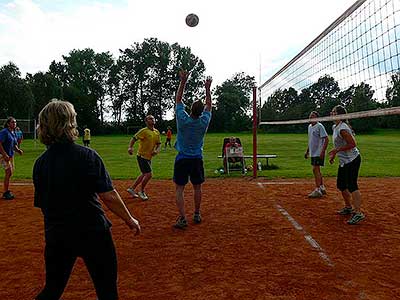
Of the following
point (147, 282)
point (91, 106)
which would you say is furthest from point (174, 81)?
point (147, 282)

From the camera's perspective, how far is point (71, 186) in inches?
101

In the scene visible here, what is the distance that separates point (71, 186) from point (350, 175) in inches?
192

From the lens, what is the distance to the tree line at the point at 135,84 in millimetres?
66938

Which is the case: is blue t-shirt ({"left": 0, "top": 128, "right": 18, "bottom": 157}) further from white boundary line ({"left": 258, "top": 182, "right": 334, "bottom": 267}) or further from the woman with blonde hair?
the woman with blonde hair

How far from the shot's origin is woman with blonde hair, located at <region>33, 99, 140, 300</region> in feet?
8.40

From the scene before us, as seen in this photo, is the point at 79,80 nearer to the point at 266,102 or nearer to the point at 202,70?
the point at 202,70

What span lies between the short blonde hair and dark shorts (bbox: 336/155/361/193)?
4.84m

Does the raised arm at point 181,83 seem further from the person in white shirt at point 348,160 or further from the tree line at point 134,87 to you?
the tree line at point 134,87

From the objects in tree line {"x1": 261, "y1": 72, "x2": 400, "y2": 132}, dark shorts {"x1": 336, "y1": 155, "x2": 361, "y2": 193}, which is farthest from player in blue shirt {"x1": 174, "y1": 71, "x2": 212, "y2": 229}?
tree line {"x1": 261, "y1": 72, "x2": 400, "y2": 132}

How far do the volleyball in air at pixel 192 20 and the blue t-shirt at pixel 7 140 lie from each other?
5254 mm

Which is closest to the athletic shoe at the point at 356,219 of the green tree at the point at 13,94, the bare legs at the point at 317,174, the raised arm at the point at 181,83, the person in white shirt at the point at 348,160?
the person in white shirt at the point at 348,160

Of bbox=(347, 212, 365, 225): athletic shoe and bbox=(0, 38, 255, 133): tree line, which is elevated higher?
bbox=(0, 38, 255, 133): tree line

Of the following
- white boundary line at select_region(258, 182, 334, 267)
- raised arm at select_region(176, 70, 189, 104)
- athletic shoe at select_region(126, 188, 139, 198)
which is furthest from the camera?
athletic shoe at select_region(126, 188, 139, 198)

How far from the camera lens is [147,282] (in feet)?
13.4
